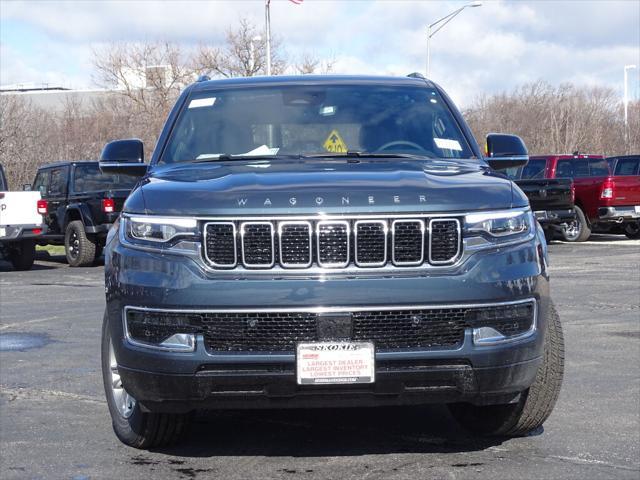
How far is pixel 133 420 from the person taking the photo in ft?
17.6

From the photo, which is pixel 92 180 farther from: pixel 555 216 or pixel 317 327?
pixel 317 327

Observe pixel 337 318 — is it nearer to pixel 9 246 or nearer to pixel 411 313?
pixel 411 313

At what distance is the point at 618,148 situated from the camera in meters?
56.0

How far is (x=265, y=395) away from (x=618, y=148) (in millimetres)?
53942

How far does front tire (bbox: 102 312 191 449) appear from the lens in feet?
17.5

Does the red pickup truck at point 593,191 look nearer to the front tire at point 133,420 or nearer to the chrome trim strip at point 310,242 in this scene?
the front tire at point 133,420

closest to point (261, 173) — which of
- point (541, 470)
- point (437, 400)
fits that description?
point (437, 400)

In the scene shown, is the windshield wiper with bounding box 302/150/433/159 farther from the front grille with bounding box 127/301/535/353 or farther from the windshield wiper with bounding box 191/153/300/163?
the front grille with bounding box 127/301/535/353

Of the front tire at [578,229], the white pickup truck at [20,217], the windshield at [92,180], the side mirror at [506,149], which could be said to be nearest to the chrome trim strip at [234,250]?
the side mirror at [506,149]

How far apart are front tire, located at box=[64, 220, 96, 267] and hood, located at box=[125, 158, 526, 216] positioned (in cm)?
1434

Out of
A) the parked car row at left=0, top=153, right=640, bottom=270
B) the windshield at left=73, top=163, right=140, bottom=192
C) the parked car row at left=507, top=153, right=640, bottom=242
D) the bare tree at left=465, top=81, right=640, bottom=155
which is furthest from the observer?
the bare tree at left=465, top=81, right=640, bottom=155

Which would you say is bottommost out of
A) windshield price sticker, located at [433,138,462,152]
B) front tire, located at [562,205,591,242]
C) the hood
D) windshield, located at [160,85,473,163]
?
front tire, located at [562,205,591,242]

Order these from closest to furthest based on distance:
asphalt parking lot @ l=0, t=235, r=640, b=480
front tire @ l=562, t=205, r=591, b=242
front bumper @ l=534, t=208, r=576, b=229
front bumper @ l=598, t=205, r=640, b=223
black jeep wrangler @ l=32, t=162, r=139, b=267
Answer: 1. asphalt parking lot @ l=0, t=235, r=640, b=480
2. black jeep wrangler @ l=32, t=162, r=139, b=267
3. front bumper @ l=534, t=208, r=576, b=229
4. front bumper @ l=598, t=205, r=640, b=223
5. front tire @ l=562, t=205, r=591, b=242

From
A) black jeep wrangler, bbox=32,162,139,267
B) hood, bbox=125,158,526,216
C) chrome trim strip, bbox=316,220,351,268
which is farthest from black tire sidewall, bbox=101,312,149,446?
black jeep wrangler, bbox=32,162,139,267
